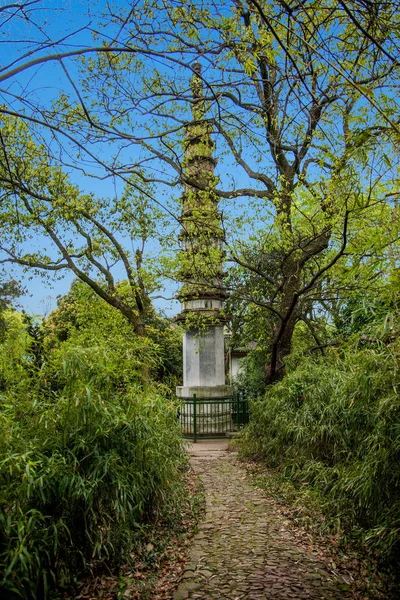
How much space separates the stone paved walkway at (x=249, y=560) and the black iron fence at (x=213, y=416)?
6883mm

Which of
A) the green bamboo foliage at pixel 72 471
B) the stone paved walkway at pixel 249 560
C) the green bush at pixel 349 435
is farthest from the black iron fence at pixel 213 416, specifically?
the green bamboo foliage at pixel 72 471

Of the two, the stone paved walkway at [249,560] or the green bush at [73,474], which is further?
the stone paved walkway at [249,560]

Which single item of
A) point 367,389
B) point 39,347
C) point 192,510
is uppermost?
point 39,347

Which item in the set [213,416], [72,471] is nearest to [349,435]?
[72,471]

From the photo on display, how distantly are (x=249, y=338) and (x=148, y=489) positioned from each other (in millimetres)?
12503

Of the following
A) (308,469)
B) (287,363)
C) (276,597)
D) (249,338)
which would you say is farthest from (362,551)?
(249,338)

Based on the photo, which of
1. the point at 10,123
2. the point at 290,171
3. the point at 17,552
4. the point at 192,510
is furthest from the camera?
the point at 290,171

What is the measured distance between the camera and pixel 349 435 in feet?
17.0

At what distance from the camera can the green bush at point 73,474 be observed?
290cm

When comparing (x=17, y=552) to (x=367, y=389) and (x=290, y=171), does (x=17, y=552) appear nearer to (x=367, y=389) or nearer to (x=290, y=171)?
(x=367, y=389)

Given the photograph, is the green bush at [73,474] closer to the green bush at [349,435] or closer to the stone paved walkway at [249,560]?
Result: the stone paved walkway at [249,560]

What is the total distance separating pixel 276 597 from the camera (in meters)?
3.29

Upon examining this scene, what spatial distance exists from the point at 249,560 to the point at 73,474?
172cm

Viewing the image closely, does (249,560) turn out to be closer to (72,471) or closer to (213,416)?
(72,471)
